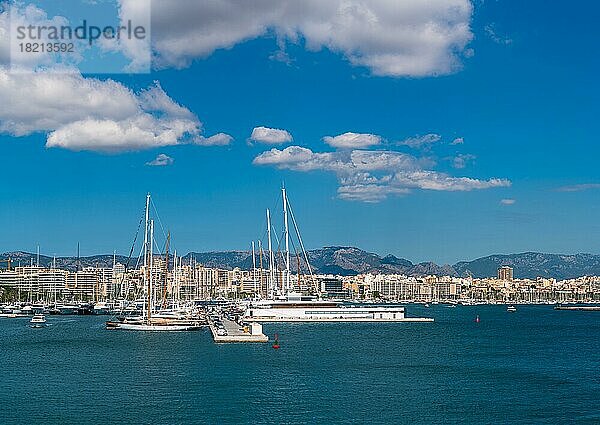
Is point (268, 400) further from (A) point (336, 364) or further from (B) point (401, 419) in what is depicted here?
(A) point (336, 364)

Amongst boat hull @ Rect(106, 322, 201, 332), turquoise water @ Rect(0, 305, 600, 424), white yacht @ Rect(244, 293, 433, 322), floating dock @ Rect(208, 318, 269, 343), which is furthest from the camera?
white yacht @ Rect(244, 293, 433, 322)

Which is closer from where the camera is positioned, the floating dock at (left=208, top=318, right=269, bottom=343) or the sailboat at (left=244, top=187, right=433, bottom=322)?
the floating dock at (left=208, top=318, right=269, bottom=343)

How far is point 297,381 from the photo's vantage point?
1425 inches

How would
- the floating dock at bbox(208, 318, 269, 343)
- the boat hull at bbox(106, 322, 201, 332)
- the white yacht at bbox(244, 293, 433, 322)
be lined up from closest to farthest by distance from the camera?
1. the floating dock at bbox(208, 318, 269, 343)
2. the boat hull at bbox(106, 322, 201, 332)
3. the white yacht at bbox(244, 293, 433, 322)

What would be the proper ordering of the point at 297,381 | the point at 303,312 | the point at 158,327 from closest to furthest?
1. the point at 297,381
2. the point at 158,327
3. the point at 303,312

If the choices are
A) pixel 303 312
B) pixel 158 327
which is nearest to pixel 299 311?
pixel 303 312

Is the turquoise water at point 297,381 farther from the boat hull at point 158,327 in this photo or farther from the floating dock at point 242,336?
the boat hull at point 158,327

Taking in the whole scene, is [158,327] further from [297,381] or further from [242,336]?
[297,381]

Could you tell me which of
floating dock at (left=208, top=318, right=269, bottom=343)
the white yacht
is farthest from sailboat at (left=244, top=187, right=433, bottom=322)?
floating dock at (left=208, top=318, right=269, bottom=343)

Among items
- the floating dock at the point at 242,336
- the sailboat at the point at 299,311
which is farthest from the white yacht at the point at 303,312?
the floating dock at the point at 242,336

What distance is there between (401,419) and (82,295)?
160585 millimetres

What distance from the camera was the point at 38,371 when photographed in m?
39.6

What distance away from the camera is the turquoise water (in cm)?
2830

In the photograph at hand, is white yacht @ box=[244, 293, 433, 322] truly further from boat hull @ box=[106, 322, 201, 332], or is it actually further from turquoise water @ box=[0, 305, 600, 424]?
turquoise water @ box=[0, 305, 600, 424]
